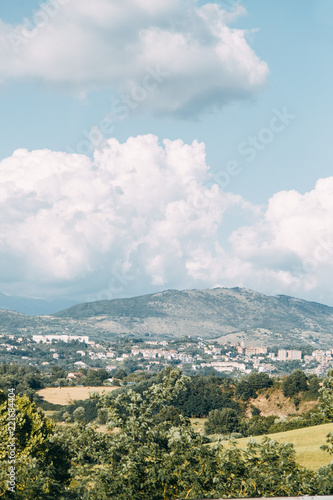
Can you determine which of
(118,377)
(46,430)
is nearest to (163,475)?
(46,430)

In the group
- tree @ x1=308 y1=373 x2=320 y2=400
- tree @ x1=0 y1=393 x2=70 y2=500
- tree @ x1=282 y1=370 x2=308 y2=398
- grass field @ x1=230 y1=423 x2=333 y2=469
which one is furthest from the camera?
tree @ x1=282 y1=370 x2=308 y2=398

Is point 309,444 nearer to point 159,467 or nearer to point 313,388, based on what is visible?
point 159,467

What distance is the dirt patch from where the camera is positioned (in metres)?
A: 105

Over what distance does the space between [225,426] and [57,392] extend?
2466 inches

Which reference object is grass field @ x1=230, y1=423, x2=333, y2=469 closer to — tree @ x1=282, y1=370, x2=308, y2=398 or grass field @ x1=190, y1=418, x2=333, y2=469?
grass field @ x1=190, y1=418, x2=333, y2=469

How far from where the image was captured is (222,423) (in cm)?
8888

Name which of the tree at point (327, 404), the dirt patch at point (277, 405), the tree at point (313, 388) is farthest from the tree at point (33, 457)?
the tree at point (313, 388)

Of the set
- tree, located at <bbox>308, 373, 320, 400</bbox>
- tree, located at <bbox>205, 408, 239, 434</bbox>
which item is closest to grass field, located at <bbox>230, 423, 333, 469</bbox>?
tree, located at <bbox>205, 408, 239, 434</bbox>

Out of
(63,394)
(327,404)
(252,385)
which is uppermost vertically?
(327,404)

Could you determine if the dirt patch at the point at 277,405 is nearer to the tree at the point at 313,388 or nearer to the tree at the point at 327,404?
the tree at the point at 313,388

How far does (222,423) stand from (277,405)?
84.2 feet

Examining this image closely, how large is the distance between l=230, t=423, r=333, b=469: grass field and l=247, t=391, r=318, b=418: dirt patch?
42.0 m

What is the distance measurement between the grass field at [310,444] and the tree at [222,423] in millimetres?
22588

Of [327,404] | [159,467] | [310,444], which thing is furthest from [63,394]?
→ [159,467]
